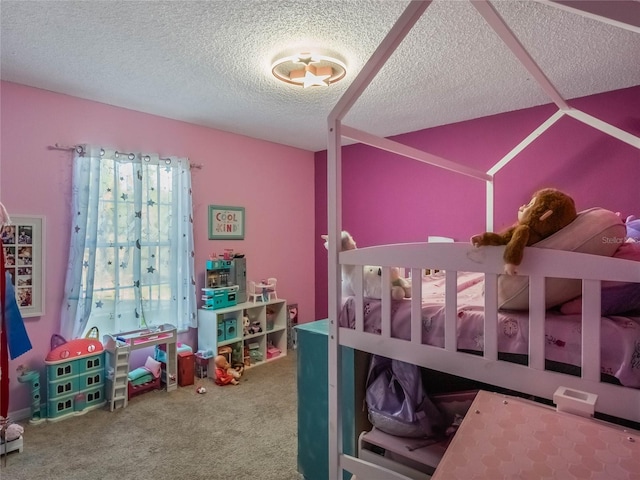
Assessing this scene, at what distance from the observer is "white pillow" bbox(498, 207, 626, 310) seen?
0.95m

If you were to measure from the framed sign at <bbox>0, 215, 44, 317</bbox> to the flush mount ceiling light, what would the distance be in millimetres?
1842

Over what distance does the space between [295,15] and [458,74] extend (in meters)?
1.12

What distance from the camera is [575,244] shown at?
95 cm

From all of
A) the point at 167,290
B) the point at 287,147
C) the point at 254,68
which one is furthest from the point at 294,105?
the point at 167,290

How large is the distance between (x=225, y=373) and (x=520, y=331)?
2.51 meters

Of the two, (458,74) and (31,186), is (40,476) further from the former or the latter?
(458,74)

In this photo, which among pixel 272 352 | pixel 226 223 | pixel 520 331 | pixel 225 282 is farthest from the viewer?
pixel 272 352

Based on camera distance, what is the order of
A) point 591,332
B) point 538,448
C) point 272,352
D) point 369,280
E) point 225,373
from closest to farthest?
point 538,448
point 591,332
point 369,280
point 225,373
point 272,352

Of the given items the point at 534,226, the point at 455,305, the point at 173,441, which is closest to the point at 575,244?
the point at 534,226

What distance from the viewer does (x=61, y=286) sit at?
2.58 m

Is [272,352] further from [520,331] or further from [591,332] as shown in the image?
[591,332]

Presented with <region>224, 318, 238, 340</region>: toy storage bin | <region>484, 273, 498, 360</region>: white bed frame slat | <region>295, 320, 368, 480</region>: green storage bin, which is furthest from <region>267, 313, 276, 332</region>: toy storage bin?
<region>484, 273, 498, 360</region>: white bed frame slat

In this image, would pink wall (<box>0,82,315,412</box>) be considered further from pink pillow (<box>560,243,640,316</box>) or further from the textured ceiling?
pink pillow (<box>560,243,640,316</box>)

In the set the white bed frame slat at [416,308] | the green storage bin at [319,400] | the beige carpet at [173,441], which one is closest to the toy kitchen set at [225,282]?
the beige carpet at [173,441]
